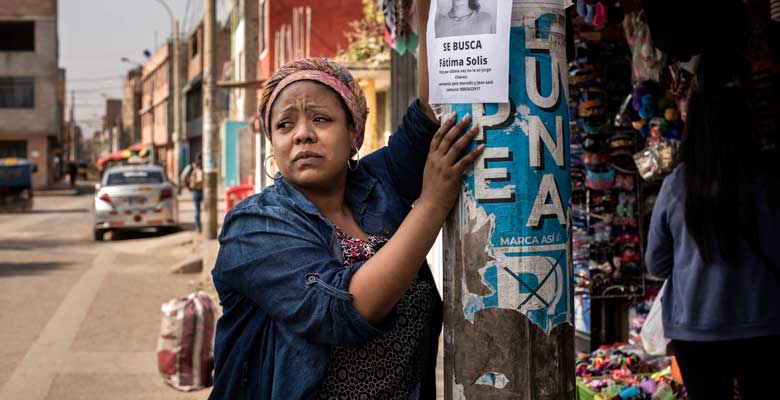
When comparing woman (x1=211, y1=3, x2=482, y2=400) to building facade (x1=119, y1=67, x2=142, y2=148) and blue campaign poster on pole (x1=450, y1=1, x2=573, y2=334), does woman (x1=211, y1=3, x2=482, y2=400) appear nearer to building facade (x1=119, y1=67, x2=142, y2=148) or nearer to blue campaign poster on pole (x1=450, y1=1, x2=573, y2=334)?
blue campaign poster on pole (x1=450, y1=1, x2=573, y2=334)

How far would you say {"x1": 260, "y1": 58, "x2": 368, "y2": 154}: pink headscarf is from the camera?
1.94 metres

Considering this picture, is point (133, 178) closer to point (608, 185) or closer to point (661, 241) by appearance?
point (608, 185)

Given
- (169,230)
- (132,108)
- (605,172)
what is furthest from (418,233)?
(132,108)

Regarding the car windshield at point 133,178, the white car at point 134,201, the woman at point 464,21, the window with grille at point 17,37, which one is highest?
the window with grille at point 17,37

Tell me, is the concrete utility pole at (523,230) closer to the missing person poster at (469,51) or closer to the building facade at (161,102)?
the missing person poster at (469,51)

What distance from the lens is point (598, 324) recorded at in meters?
5.69

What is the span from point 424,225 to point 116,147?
11328 cm

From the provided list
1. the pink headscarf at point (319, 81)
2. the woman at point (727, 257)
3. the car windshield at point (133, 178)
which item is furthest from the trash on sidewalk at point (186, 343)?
the car windshield at point (133, 178)

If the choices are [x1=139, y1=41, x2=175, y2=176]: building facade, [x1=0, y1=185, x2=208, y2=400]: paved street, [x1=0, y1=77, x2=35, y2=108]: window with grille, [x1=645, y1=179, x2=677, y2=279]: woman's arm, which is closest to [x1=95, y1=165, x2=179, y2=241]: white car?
[x1=0, y1=185, x2=208, y2=400]: paved street

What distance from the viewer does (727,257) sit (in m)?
3.30

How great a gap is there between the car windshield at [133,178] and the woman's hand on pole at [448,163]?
17.1 metres

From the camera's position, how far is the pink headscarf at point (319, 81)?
6.38ft

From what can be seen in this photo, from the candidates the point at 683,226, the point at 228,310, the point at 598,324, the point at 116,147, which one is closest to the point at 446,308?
the point at 228,310

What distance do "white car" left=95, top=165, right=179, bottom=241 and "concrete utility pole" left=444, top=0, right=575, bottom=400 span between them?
16.7 m
